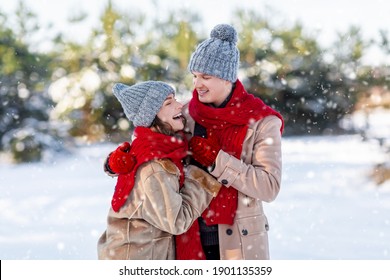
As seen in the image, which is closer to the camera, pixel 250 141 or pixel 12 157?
pixel 250 141

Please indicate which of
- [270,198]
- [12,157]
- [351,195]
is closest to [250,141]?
[270,198]

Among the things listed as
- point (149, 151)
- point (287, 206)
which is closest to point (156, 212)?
point (149, 151)

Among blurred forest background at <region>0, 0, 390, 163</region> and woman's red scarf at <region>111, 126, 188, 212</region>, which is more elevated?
blurred forest background at <region>0, 0, 390, 163</region>

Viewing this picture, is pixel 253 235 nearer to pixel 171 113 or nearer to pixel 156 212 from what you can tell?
pixel 156 212

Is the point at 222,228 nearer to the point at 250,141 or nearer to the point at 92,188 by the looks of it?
the point at 250,141

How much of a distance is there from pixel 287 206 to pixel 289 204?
9 cm

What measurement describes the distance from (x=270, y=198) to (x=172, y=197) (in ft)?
1.27

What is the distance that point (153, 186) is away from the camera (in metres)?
2.11

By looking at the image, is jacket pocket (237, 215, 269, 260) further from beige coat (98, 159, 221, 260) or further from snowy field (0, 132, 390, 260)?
snowy field (0, 132, 390, 260)

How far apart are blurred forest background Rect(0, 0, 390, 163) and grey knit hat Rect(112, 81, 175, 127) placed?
5579 mm

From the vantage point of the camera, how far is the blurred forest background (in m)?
8.13

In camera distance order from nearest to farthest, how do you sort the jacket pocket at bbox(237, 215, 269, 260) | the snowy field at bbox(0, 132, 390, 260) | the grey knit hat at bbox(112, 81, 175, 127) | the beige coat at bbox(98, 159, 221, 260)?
the beige coat at bbox(98, 159, 221, 260), the grey knit hat at bbox(112, 81, 175, 127), the jacket pocket at bbox(237, 215, 269, 260), the snowy field at bbox(0, 132, 390, 260)

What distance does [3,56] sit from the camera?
327 inches

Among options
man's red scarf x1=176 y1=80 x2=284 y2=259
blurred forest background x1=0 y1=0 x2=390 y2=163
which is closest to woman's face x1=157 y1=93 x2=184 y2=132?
man's red scarf x1=176 y1=80 x2=284 y2=259
